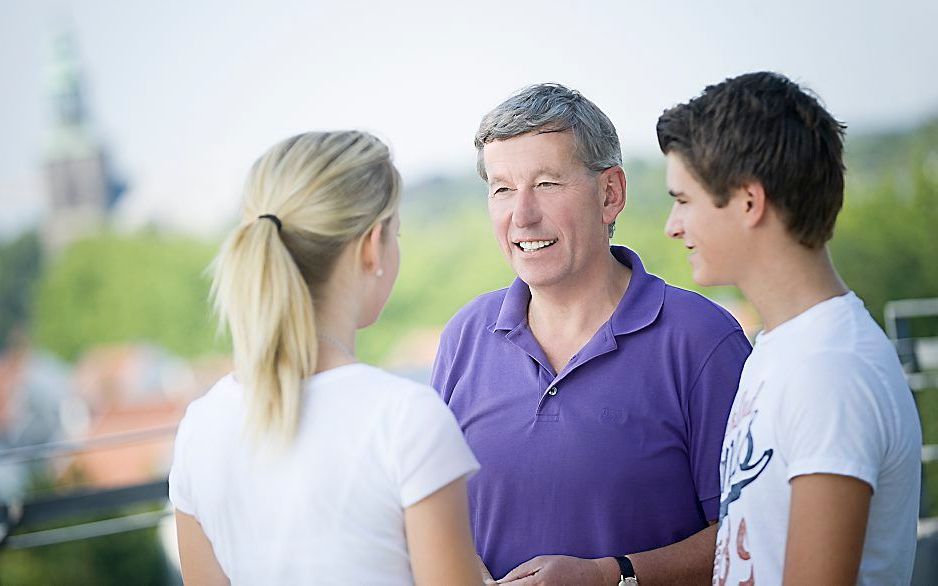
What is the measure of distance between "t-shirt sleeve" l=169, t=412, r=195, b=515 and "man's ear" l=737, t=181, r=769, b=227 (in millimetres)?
676

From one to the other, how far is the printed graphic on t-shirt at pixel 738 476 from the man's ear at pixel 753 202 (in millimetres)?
185

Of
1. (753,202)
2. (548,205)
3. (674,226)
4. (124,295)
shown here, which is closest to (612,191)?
(548,205)

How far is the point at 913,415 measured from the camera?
3.68 ft

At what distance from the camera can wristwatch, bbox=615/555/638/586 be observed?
5.02 feet

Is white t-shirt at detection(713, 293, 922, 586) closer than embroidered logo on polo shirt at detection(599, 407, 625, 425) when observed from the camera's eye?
Yes

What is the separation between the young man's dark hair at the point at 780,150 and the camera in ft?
3.89

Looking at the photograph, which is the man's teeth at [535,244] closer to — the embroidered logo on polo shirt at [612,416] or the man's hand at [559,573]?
the embroidered logo on polo shirt at [612,416]

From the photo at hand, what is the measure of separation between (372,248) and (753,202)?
43 centimetres

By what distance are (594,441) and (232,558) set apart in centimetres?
59

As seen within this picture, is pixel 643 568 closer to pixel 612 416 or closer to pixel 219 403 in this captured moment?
pixel 612 416

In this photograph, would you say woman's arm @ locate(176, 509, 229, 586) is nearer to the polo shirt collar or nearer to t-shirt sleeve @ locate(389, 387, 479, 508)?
t-shirt sleeve @ locate(389, 387, 479, 508)

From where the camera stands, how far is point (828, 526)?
108cm

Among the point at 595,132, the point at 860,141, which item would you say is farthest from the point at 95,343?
the point at 595,132

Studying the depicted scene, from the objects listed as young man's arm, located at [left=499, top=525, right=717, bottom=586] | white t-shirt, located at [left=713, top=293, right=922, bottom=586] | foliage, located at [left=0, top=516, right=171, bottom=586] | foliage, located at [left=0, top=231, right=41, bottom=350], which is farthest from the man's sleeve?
foliage, located at [left=0, top=231, right=41, bottom=350]
